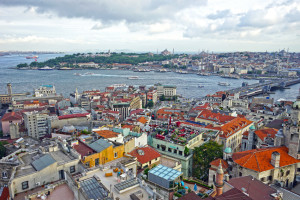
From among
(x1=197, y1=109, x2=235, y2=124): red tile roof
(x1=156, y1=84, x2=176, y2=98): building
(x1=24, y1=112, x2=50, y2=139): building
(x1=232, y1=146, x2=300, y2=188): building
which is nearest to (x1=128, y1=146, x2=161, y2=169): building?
(x1=232, y1=146, x2=300, y2=188): building

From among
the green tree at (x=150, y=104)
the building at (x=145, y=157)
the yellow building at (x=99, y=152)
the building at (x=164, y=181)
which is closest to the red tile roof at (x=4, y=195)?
the yellow building at (x=99, y=152)

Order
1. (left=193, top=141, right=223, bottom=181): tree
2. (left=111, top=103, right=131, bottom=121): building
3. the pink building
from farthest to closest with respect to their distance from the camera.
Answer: (left=111, top=103, right=131, bottom=121): building < the pink building < (left=193, top=141, right=223, bottom=181): tree

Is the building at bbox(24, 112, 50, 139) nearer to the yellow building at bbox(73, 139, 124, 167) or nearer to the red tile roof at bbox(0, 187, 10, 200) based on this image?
the yellow building at bbox(73, 139, 124, 167)

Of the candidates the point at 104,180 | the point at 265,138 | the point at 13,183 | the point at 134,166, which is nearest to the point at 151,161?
the point at 134,166

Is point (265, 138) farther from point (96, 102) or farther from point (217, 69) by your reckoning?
point (217, 69)

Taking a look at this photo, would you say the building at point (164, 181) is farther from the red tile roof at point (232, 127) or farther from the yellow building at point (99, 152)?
the red tile roof at point (232, 127)
